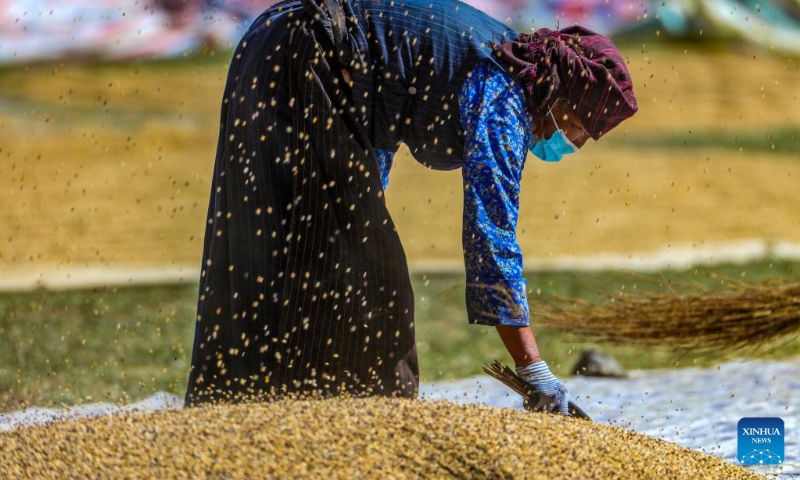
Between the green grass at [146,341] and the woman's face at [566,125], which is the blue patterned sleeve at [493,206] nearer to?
the woman's face at [566,125]

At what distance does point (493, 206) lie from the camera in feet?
7.54

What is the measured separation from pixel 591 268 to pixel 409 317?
400cm

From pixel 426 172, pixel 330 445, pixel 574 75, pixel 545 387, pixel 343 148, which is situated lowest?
pixel 330 445

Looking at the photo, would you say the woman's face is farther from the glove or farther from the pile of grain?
the pile of grain

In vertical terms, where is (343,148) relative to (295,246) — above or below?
above

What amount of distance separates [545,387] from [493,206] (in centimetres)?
41

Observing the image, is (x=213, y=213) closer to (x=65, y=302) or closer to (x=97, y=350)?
(x=97, y=350)

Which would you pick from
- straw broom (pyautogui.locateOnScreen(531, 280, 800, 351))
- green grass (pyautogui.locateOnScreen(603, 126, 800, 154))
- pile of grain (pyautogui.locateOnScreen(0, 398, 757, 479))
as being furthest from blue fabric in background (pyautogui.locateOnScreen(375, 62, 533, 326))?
green grass (pyautogui.locateOnScreen(603, 126, 800, 154))

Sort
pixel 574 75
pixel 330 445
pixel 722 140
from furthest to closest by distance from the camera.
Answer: pixel 722 140 → pixel 574 75 → pixel 330 445

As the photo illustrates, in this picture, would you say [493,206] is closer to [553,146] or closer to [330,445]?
[553,146]

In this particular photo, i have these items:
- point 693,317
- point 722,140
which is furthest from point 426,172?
point 693,317

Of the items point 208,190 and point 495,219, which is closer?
point 495,219

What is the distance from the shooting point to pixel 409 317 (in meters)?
2.61

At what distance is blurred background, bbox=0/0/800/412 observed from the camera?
4594 millimetres
